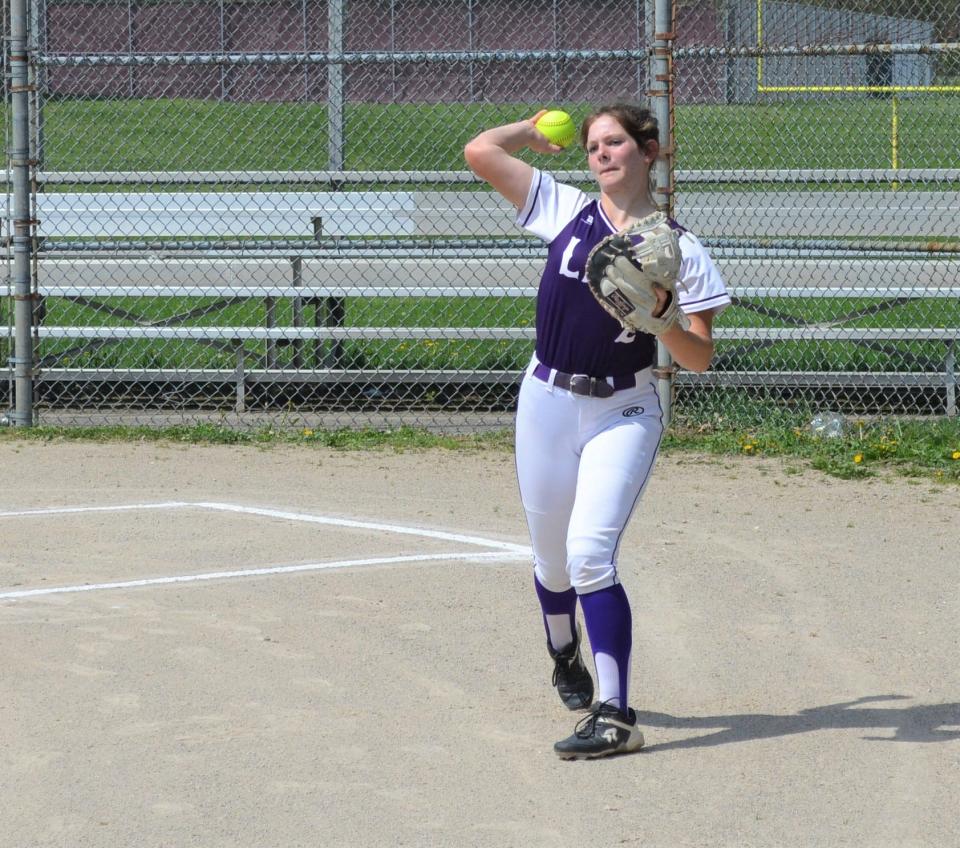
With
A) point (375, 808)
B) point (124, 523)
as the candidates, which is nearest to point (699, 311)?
point (375, 808)

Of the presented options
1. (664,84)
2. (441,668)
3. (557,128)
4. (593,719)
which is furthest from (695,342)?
(664,84)

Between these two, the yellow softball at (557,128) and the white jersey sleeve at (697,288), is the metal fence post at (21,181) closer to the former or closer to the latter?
the yellow softball at (557,128)

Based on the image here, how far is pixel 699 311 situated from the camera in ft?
12.5

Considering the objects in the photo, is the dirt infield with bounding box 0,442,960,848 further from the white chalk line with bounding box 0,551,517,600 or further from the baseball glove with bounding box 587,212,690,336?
the baseball glove with bounding box 587,212,690,336

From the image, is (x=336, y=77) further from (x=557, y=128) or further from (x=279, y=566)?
(x=557, y=128)

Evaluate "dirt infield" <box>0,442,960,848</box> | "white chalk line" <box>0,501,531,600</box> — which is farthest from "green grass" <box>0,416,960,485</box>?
"white chalk line" <box>0,501,531,600</box>

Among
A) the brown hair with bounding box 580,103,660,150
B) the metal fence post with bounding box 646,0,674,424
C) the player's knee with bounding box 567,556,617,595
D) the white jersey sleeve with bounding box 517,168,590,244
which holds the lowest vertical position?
the player's knee with bounding box 567,556,617,595

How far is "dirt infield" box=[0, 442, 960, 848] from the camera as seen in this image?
11.3ft

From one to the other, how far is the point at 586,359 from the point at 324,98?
14.7 meters

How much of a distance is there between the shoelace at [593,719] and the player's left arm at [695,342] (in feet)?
3.09

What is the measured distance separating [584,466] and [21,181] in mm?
5597

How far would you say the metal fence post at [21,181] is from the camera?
8.40m

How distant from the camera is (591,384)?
3.90 meters

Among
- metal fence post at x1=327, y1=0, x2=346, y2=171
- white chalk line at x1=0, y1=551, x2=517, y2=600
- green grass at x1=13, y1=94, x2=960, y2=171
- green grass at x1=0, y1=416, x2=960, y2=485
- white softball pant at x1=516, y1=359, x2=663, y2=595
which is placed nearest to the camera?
white softball pant at x1=516, y1=359, x2=663, y2=595
